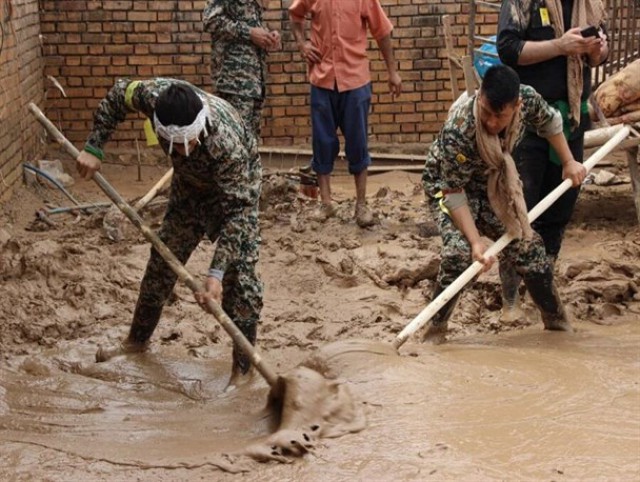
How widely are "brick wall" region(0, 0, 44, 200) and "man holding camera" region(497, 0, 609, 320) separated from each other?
4085 millimetres

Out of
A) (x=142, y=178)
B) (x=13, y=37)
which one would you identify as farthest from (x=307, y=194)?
(x=13, y=37)

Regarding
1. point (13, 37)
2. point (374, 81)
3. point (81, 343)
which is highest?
point (13, 37)

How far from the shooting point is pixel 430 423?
3922 mm

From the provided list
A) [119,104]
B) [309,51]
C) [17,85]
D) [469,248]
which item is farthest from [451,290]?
[17,85]

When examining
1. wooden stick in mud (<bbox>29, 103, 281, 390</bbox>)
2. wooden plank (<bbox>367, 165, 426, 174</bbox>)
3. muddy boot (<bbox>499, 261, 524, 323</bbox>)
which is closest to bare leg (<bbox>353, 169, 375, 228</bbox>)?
muddy boot (<bbox>499, 261, 524, 323</bbox>)

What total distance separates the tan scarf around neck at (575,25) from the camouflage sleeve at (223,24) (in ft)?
8.93

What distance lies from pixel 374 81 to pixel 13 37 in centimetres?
343

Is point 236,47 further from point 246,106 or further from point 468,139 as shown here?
point 468,139

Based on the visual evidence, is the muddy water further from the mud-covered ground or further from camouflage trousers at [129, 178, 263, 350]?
camouflage trousers at [129, 178, 263, 350]

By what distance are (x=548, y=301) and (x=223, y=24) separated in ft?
11.1

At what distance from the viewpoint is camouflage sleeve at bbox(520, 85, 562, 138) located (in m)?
4.86

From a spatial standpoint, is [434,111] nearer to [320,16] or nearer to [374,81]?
[374,81]

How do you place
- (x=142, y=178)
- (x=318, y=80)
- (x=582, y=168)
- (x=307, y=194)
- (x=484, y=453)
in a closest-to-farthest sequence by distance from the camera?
1. (x=484, y=453)
2. (x=582, y=168)
3. (x=318, y=80)
4. (x=307, y=194)
5. (x=142, y=178)

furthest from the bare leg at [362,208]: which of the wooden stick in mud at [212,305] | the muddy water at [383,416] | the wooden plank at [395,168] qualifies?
the wooden stick in mud at [212,305]
